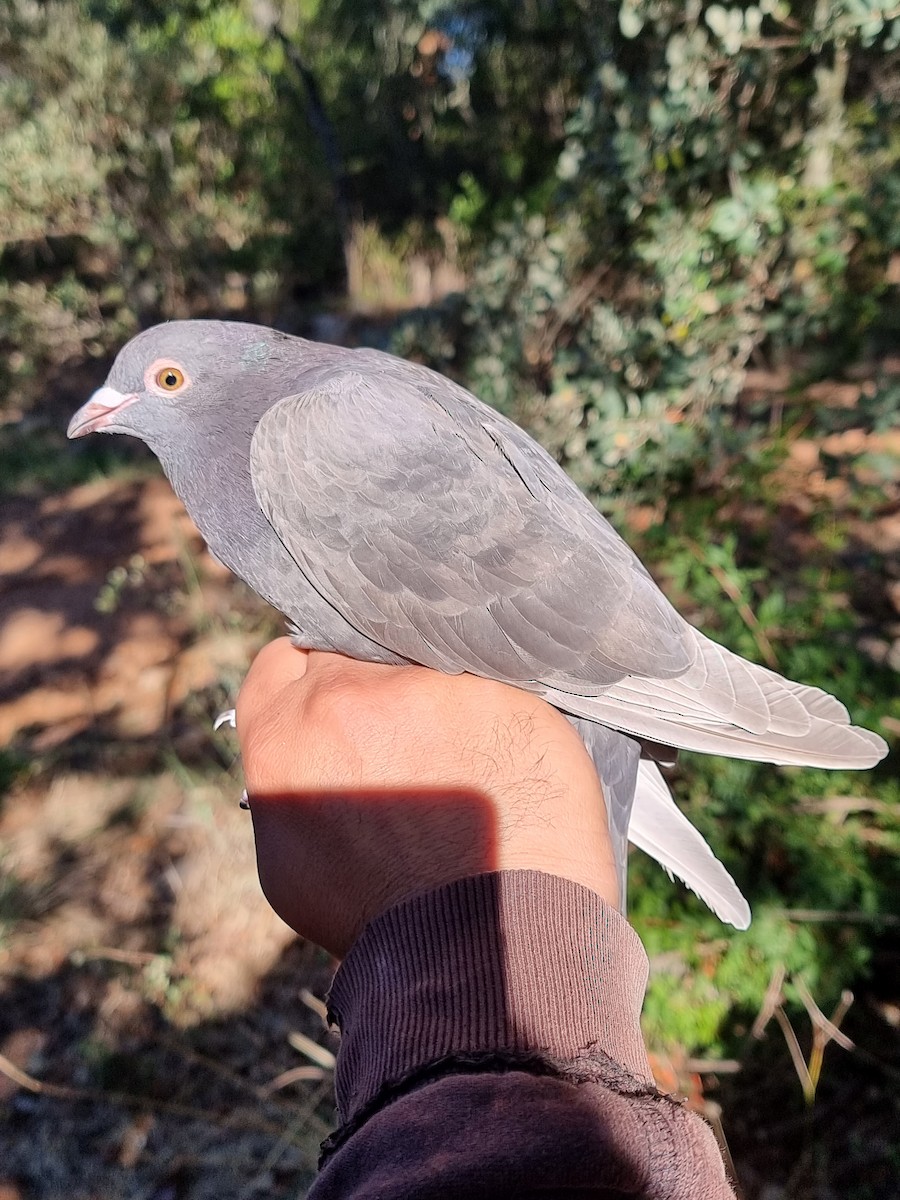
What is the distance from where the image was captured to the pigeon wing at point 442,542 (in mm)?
1784

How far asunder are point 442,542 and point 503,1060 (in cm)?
116

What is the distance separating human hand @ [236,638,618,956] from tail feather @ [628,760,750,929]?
0.50m

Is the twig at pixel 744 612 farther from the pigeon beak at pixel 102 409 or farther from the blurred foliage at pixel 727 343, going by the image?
the pigeon beak at pixel 102 409

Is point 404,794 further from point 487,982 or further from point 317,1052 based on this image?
point 317,1052

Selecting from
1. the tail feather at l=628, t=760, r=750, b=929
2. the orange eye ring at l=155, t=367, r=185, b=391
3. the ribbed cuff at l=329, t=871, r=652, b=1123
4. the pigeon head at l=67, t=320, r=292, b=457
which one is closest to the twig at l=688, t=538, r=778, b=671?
the tail feather at l=628, t=760, r=750, b=929

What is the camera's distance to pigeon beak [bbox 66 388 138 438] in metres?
2.06

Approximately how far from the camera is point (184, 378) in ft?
6.64

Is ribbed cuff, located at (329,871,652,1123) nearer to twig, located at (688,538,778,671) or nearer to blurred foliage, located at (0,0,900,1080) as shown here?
blurred foliage, located at (0,0,900,1080)

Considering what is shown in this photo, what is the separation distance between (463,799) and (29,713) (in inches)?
148

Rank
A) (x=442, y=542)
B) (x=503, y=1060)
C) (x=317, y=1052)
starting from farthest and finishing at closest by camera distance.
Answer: (x=317, y=1052) < (x=442, y=542) < (x=503, y=1060)

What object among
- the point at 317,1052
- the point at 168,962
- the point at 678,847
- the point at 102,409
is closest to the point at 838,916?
the point at 678,847

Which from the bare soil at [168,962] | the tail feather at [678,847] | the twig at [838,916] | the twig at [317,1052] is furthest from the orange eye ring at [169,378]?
the twig at [838,916]

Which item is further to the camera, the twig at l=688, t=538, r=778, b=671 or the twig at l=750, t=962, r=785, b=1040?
the twig at l=688, t=538, r=778, b=671

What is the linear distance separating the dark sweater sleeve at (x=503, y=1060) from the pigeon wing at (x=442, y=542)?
2.26ft
